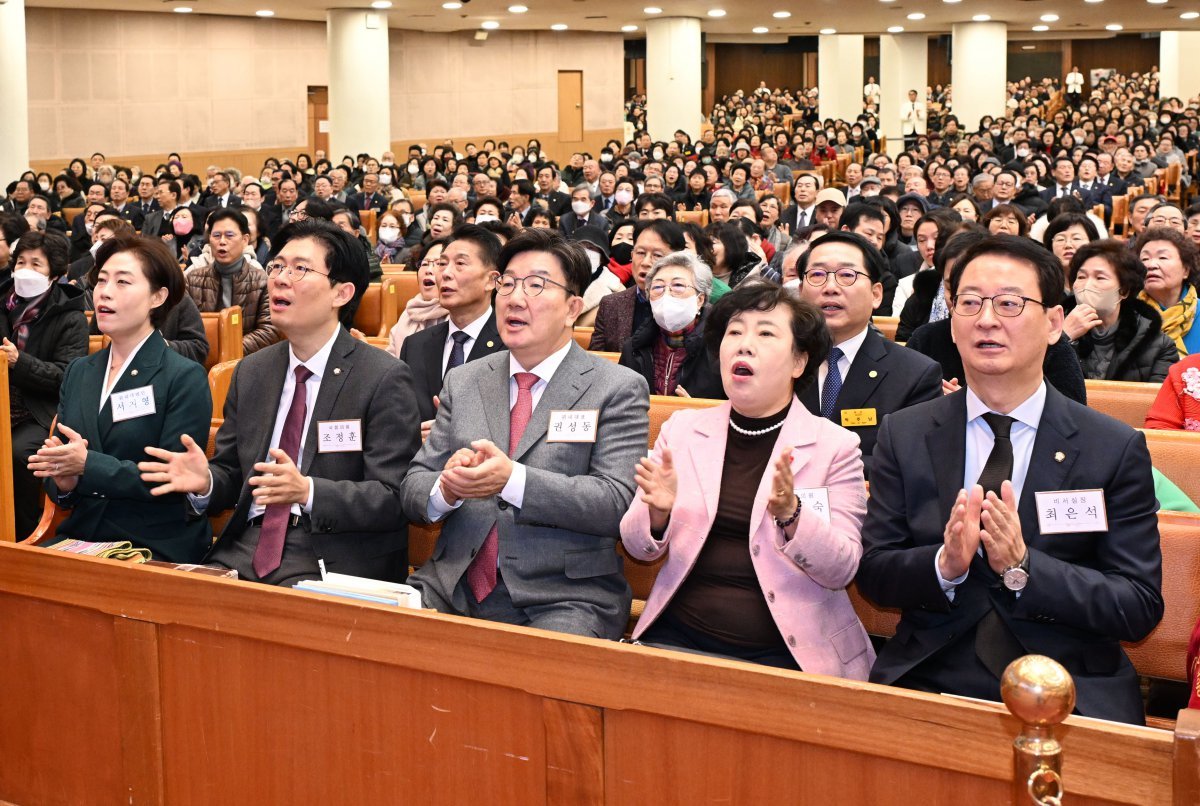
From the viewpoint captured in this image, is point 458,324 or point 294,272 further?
point 458,324

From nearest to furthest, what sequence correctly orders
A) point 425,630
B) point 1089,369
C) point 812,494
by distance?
point 425,630
point 812,494
point 1089,369

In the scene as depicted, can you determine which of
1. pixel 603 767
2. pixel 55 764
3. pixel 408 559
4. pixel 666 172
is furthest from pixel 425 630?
pixel 666 172

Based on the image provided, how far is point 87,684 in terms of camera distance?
91.4 inches

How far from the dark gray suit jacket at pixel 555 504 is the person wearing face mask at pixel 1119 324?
2.40m

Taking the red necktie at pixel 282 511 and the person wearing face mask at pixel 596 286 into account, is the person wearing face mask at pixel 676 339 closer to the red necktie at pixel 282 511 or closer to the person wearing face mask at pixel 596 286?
the red necktie at pixel 282 511

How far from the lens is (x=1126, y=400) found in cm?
398

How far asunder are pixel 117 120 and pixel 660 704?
2115 centimetres

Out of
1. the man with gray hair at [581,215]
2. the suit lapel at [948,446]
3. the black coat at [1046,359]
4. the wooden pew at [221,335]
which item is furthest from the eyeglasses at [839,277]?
the man with gray hair at [581,215]

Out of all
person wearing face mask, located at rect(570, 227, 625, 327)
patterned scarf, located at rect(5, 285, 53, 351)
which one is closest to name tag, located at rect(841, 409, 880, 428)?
person wearing face mask, located at rect(570, 227, 625, 327)

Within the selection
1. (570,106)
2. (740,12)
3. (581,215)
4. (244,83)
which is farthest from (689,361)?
(570,106)

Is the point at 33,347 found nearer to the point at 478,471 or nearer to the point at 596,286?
the point at 596,286

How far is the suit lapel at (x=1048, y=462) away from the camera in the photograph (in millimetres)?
2314

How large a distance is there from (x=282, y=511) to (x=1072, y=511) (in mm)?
1788

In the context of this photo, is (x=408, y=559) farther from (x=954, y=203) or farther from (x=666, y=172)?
(x=666, y=172)
